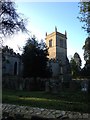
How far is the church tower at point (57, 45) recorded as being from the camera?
3784 inches

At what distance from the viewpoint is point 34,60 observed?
1727 inches

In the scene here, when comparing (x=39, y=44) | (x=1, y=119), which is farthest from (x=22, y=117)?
(x=39, y=44)

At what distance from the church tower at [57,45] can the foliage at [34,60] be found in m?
48.6

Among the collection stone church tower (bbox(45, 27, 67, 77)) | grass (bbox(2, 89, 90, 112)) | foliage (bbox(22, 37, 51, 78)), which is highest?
stone church tower (bbox(45, 27, 67, 77))

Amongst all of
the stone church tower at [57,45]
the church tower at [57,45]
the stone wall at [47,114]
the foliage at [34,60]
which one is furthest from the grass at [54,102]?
the church tower at [57,45]

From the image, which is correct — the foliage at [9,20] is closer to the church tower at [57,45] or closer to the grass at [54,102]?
the grass at [54,102]

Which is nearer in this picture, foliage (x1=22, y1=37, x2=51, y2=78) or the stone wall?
the stone wall

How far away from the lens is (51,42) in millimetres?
100250

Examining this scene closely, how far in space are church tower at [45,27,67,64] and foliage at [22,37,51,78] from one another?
48.6 metres

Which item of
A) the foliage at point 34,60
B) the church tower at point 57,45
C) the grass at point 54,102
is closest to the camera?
the grass at point 54,102

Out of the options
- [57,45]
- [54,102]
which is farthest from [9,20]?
[57,45]

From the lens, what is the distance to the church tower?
9612 cm

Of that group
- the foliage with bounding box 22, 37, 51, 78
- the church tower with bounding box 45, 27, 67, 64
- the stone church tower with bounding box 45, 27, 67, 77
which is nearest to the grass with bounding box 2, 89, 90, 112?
the foliage with bounding box 22, 37, 51, 78

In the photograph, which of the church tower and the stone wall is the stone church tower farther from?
the stone wall
